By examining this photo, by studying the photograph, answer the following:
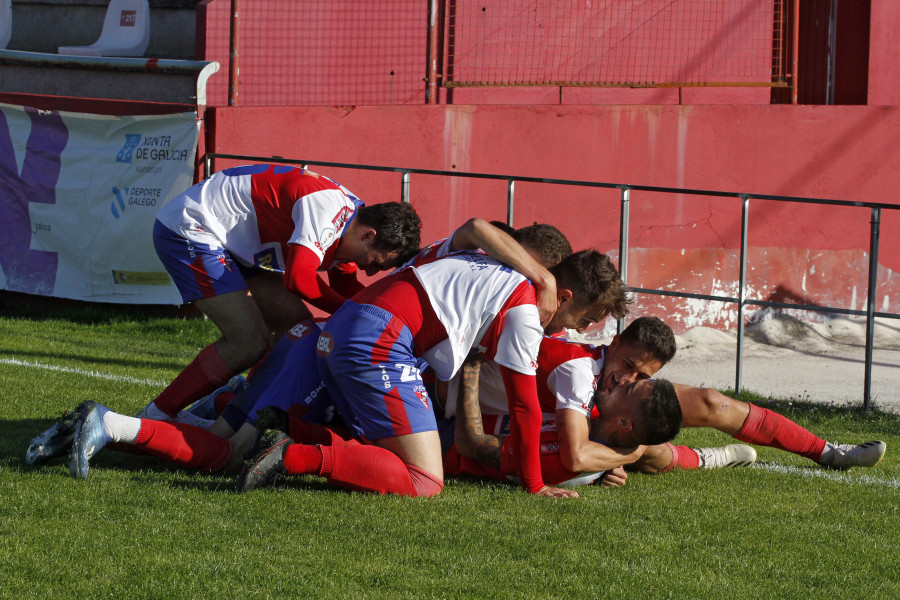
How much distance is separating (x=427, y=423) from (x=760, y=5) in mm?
9851

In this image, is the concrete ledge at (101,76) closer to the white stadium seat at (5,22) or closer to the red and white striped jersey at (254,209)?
the white stadium seat at (5,22)

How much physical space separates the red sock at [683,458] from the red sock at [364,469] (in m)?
1.40

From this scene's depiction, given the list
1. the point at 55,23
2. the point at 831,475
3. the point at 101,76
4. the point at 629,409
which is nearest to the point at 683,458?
the point at 831,475

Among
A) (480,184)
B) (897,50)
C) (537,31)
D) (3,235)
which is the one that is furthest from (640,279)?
(3,235)

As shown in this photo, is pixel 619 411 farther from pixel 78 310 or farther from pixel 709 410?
pixel 78 310

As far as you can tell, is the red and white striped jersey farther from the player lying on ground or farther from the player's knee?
the player's knee

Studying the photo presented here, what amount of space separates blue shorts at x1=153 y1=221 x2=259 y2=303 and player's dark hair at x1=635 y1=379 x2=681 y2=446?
7.19 ft

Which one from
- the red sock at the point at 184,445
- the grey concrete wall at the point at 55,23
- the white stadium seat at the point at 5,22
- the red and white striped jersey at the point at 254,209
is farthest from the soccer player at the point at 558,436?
the grey concrete wall at the point at 55,23

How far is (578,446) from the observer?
14.4 ft

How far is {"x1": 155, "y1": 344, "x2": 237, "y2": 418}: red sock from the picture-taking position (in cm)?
505

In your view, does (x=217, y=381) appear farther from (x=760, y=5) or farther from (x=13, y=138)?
(x=760, y=5)

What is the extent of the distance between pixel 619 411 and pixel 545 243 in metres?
0.85

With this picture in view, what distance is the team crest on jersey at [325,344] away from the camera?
4.28 metres

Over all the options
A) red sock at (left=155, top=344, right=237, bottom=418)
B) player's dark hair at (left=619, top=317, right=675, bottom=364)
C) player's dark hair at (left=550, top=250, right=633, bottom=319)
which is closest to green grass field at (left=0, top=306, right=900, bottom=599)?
red sock at (left=155, top=344, right=237, bottom=418)
